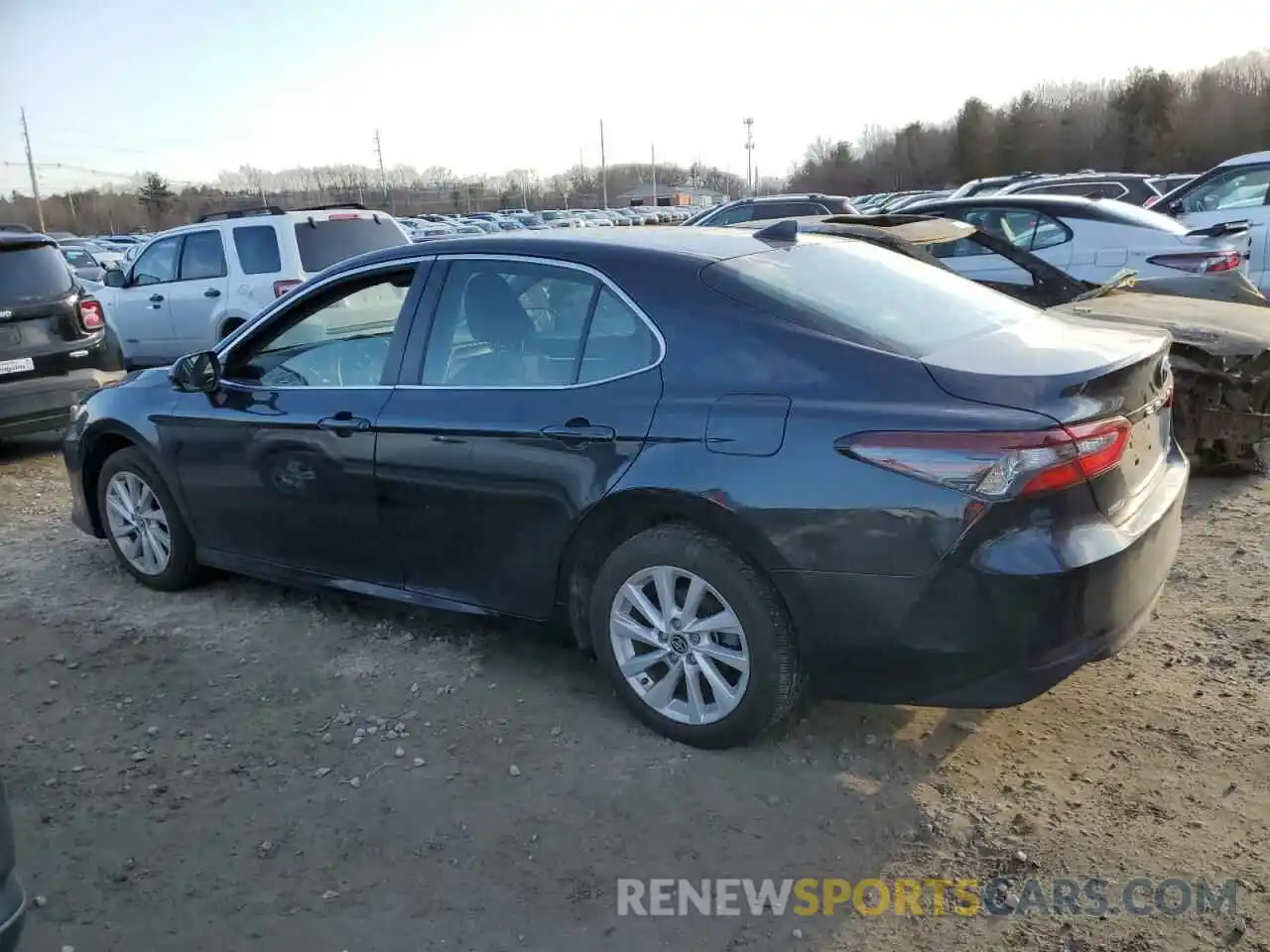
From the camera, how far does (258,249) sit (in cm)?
1027

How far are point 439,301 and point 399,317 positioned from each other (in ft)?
0.68

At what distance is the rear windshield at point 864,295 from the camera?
10.5ft

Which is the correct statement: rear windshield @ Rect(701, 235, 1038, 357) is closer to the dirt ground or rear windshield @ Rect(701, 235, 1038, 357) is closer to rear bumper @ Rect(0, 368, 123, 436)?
the dirt ground

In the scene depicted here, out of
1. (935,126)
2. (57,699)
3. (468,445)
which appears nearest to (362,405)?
(468,445)

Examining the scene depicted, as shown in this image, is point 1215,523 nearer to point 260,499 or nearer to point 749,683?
point 749,683

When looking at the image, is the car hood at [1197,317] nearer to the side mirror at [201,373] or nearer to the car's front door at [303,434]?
the car's front door at [303,434]

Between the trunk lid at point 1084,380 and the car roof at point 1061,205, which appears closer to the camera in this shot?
the trunk lid at point 1084,380

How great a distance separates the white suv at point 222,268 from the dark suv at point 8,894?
8.37 metres

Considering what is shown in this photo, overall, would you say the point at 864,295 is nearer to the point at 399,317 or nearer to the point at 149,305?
the point at 399,317

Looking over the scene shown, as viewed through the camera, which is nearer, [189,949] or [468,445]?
[189,949]

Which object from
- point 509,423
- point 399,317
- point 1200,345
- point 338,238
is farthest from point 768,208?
point 509,423

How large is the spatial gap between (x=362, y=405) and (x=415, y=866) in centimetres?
179

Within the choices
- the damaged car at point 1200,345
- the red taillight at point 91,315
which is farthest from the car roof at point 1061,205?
the red taillight at point 91,315

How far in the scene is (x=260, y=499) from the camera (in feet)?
14.3
